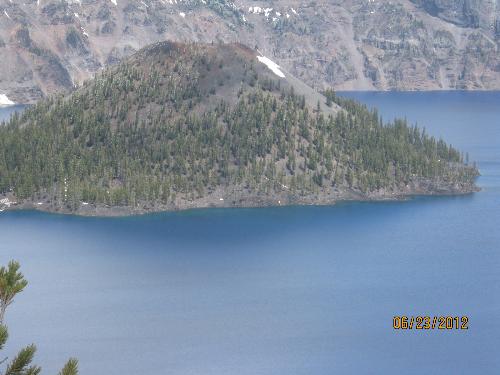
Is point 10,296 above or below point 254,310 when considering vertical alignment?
above

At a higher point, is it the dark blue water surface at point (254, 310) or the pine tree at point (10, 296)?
the pine tree at point (10, 296)
